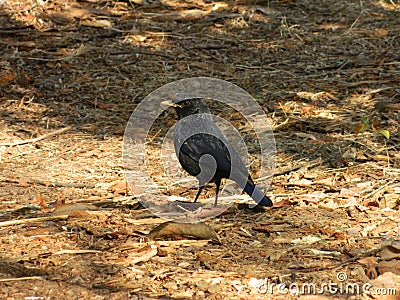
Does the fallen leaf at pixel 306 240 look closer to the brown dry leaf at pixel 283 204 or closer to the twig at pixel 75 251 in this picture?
the brown dry leaf at pixel 283 204

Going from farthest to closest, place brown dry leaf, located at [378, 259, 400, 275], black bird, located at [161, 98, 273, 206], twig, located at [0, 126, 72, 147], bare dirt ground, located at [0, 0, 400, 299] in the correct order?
twig, located at [0, 126, 72, 147] → black bird, located at [161, 98, 273, 206] → bare dirt ground, located at [0, 0, 400, 299] → brown dry leaf, located at [378, 259, 400, 275]

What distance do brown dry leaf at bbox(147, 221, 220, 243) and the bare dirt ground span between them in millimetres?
67

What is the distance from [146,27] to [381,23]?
122 inches

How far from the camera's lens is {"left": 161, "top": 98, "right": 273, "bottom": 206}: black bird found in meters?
5.14

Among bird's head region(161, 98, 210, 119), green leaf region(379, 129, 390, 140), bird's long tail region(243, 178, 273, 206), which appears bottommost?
bird's long tail region(243, 178, 273, 206)

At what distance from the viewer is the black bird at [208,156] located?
514cm

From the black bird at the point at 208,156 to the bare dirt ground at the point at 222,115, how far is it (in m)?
0.23

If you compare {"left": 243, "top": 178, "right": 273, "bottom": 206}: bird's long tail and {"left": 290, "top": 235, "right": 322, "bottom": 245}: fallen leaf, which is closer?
{"left": 290, "top": 235, "right": 322, "bottom": 245}: fallen leaf

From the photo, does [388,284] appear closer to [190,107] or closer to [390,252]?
[390,252]

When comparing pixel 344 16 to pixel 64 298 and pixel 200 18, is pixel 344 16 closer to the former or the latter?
pixel 200 18

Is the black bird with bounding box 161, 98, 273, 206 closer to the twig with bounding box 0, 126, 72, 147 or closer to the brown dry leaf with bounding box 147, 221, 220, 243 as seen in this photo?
the brown dry leaf with bounding box 147, 221, 220, 243

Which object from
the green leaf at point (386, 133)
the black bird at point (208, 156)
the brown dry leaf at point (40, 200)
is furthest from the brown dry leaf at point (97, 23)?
the green leaf at point (386, 133)

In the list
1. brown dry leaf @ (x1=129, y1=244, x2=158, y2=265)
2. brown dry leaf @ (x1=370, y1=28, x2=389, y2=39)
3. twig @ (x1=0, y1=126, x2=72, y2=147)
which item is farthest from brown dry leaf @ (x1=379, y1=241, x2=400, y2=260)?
brown dry leaf @ (x1=370, y1=28, x2=389, y2=39)

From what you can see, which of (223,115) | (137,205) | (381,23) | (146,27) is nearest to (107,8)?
(146,27)
